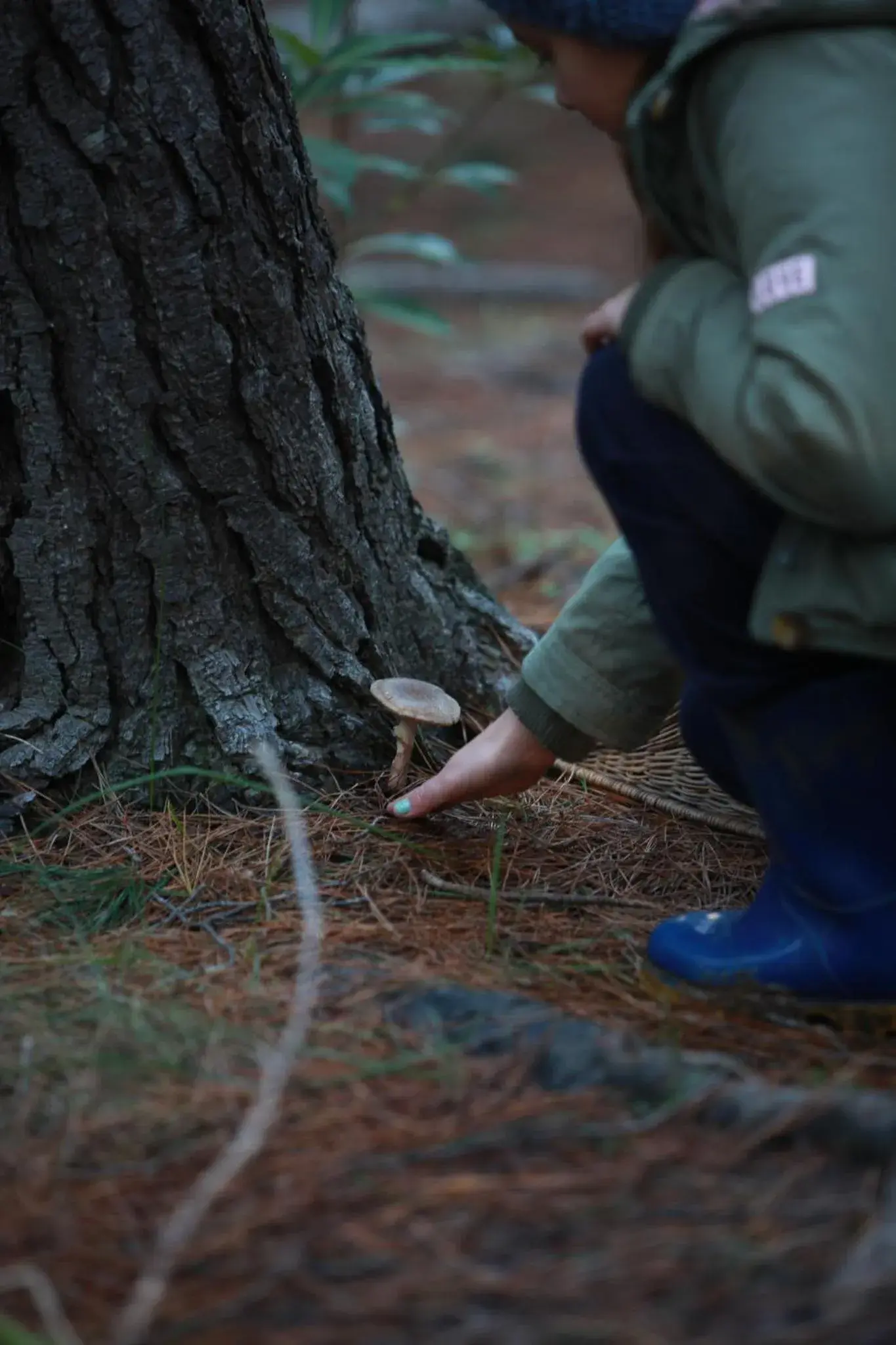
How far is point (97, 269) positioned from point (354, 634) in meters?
0.64

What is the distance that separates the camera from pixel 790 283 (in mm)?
1188

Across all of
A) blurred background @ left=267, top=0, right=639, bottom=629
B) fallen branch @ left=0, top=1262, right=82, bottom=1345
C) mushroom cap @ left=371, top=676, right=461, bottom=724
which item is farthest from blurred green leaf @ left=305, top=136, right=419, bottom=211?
fallen branch @ left=0, top=1262, right=82, bottom=1345

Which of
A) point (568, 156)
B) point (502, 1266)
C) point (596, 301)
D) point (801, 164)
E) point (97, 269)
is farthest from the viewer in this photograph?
point (568, 156)

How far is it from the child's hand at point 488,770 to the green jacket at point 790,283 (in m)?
0.51

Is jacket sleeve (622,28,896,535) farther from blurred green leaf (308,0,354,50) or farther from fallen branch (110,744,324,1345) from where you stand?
blurred green leaf (308,0,354,50)

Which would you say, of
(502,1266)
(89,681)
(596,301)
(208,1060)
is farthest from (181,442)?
(596,301)

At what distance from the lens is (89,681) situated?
1904mm

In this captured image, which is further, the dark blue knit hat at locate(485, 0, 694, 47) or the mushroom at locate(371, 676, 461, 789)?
the mushroom at locate(371, 676, 461, 789)

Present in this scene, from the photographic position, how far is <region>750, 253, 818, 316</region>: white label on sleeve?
3.86 ft

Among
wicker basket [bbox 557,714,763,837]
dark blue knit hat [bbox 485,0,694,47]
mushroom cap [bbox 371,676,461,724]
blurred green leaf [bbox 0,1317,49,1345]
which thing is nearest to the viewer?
blurred green leaf [bbox 0,1317,49,1345]

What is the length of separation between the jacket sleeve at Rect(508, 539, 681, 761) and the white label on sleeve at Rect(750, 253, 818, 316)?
53 cm

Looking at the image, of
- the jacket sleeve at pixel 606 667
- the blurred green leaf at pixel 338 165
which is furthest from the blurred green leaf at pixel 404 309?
the jacket sleeve at pixel 606 667

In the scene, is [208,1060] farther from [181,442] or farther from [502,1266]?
[181,442]

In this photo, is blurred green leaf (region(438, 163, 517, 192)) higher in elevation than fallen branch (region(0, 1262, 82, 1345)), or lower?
higher
